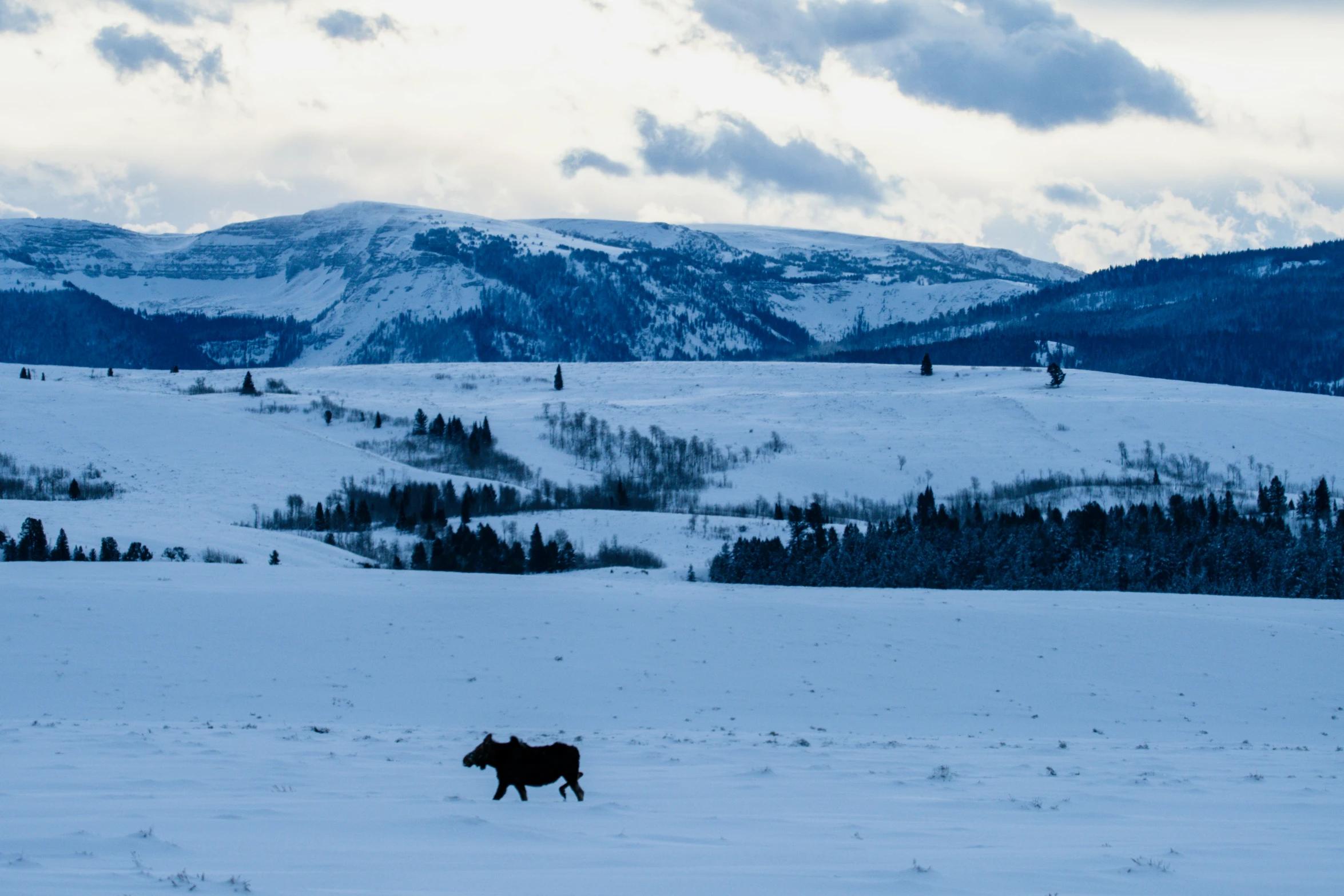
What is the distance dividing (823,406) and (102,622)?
114973 mm

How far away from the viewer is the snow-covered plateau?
32.1ft

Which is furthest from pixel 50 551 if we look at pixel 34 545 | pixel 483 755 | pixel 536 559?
pixel 483 755

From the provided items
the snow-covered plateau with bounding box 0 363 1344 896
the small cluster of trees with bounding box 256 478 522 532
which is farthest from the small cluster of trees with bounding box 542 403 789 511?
the snow-covered plateau with bounding box 0 363 1344 896

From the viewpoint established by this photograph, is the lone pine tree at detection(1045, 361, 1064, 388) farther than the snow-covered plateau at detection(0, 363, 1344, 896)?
Yes

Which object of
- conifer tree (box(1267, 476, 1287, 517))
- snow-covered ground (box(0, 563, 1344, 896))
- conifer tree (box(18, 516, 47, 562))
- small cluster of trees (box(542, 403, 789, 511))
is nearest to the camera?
snow-covered ground (box(0, 563, 1344, 896))

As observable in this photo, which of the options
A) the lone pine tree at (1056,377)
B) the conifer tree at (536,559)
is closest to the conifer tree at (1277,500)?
the conifer tree at (536,559)

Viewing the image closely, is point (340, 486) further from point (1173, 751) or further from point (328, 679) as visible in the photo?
point (1173, 751)

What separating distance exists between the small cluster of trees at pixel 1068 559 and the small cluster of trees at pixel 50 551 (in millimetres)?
31212

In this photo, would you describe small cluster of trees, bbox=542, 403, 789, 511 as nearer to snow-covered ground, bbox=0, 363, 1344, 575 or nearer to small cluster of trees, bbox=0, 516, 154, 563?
snow-covered ground, bbox=0, 363, 1344, 575

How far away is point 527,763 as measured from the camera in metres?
13.2

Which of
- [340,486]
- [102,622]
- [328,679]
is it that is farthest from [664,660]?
[340,486]

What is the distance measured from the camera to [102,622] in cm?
3180

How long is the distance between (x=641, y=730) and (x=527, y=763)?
10826 millimetres

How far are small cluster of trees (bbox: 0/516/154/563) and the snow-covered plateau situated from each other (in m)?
5.35
